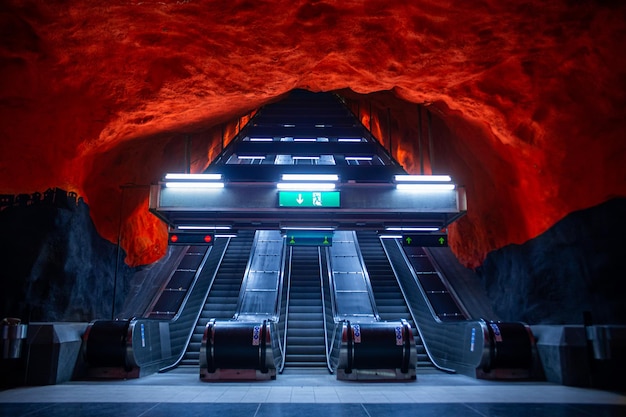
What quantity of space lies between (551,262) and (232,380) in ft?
23.2

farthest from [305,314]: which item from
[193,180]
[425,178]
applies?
[425,178]

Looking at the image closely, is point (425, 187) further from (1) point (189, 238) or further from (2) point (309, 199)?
(1) point (189, 238)

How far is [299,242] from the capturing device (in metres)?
13.5

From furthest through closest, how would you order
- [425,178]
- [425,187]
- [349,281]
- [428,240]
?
[349,281] < [428,240] < [425,187] < [425,178]

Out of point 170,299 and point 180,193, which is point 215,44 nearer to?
point 180,193

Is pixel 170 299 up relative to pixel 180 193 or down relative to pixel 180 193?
down

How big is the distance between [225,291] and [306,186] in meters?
5.08

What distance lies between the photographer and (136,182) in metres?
13.8

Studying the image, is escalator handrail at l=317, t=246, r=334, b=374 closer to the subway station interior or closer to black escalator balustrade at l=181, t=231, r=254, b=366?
the subway station interior

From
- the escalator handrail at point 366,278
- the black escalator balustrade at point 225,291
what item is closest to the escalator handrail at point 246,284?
the black escalator balustrade at point 225,291

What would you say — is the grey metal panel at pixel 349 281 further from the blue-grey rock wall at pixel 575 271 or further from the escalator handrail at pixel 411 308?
the blue-grey rock wall at pixel 575 271

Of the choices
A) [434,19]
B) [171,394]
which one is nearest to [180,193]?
[171,394]

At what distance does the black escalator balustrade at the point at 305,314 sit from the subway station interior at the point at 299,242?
3.0 inches

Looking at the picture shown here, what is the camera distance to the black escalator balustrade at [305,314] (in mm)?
11562
